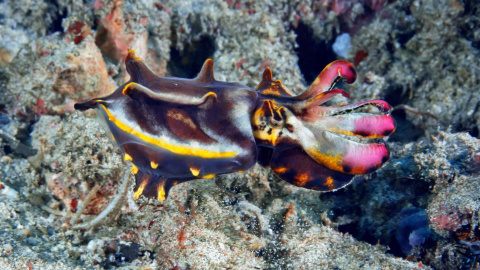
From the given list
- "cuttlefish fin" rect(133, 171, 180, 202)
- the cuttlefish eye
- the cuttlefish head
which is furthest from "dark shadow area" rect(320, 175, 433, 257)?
"cuttlefish fin" rect(133, 171, 180, 202)

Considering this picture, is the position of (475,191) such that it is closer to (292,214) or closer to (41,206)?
(292,214)

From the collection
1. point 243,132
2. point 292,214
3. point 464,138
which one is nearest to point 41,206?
point 243,132

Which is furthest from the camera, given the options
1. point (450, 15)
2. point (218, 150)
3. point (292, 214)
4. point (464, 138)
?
point (450, 15)

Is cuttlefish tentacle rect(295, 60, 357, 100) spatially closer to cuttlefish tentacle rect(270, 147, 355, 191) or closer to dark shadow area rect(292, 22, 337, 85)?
cuttlefish tentacle rect(270, 147, 355, 191)

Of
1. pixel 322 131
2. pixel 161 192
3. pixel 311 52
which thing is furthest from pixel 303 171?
pixel 311 52

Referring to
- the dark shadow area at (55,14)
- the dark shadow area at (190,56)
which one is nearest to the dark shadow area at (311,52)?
the dark shadow area at (190,56)

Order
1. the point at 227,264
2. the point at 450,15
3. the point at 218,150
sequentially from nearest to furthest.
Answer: the point at 218,150 < the point at 227,264 < the point at 450,15
